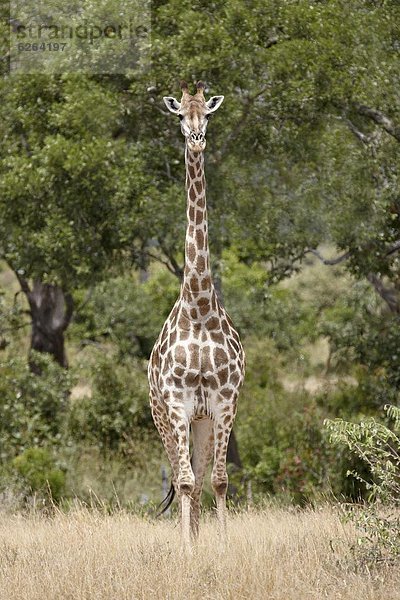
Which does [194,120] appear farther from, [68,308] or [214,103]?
[68,308]

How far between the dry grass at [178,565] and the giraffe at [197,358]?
0.64m

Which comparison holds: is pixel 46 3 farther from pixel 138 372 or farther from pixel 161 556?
pixel 161 556

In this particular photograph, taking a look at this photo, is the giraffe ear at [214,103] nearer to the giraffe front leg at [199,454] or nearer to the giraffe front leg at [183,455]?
the giraffe front leg at [183,455]

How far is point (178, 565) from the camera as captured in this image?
27.6ft

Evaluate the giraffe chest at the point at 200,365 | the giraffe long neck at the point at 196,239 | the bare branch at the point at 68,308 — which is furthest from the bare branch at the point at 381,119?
the bare branch at the point at 68,308

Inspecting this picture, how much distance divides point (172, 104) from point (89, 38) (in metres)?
6.22

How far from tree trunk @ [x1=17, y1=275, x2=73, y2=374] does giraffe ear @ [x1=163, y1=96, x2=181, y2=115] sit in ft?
43.8

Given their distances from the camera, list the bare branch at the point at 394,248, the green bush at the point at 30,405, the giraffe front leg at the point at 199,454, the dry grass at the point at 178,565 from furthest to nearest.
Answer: the green bush at the point at 30,405 < the bare branch at the point at 394,248 < the giraffe front leg at the point at 199,454 < the dry grass at the point at 178,565

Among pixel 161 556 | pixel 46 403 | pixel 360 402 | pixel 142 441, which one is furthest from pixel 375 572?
pixel 142 441

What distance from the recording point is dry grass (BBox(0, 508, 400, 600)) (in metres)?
7.69

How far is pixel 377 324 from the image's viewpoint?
1958 cm

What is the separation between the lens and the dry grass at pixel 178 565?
7688 millimetres

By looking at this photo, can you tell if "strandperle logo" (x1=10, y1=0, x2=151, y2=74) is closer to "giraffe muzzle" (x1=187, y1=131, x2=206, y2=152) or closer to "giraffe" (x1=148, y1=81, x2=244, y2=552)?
"giraffe" (x1=148, y1=81, x2=244, y2=552)

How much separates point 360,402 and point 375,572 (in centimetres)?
1091
